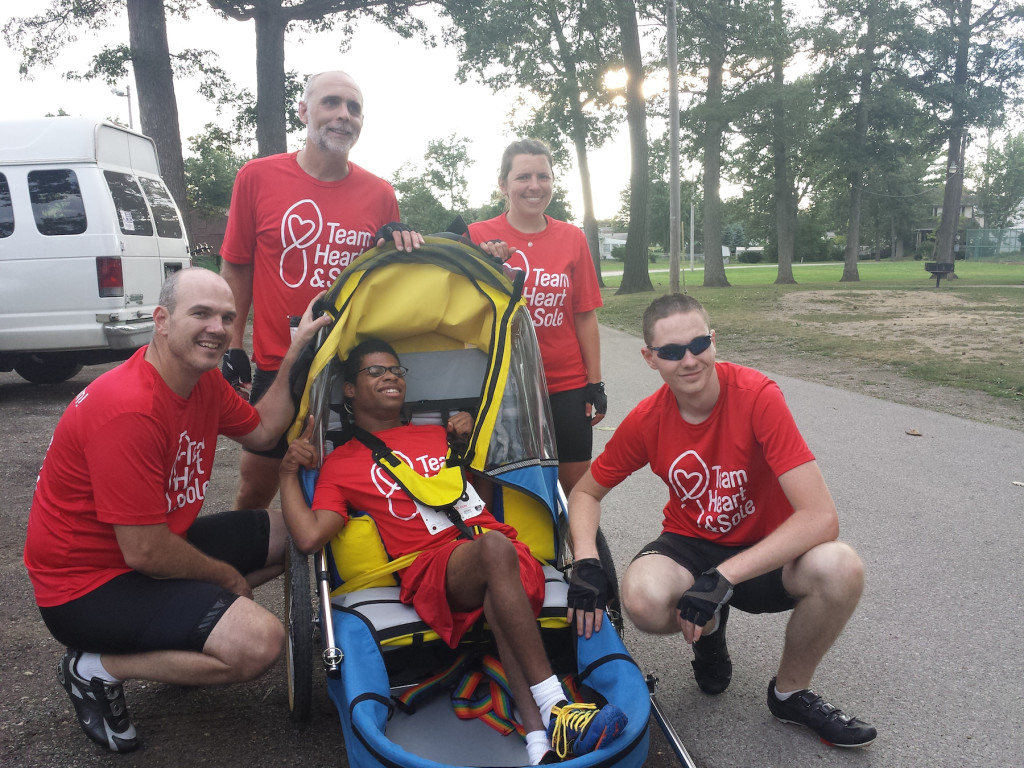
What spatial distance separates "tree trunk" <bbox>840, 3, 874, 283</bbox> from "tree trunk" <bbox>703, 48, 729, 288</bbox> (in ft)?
16.9

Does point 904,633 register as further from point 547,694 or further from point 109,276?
point 109,276

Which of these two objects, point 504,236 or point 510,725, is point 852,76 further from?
point 510,725

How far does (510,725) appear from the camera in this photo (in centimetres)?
246

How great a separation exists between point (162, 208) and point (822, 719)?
897cm

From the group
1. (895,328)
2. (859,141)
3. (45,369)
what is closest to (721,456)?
(45,369)

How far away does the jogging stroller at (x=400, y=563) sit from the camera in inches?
93.7

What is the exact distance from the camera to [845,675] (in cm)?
308

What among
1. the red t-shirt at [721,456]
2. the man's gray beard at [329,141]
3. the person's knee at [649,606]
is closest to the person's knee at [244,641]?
the person's knee at [649,606]

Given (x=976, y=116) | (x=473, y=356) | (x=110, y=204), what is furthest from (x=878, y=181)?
(x=473, y=356)

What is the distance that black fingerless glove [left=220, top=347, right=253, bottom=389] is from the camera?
3.34m

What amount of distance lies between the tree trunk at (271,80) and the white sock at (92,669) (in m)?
12.3

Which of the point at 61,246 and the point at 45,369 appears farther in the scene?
the point at 45,369

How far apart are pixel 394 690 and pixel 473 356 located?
1505mm

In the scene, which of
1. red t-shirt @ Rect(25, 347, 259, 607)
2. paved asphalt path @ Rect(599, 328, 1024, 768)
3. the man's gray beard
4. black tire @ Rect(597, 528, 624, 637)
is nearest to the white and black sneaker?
red t-shirt @ Rect(25, 347, 259, 607)
